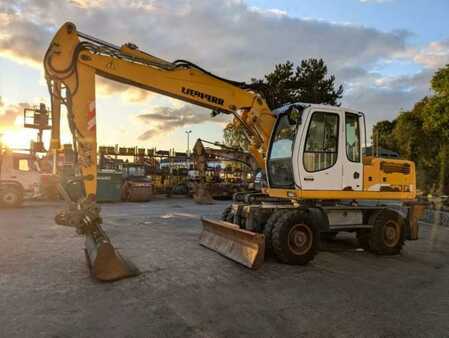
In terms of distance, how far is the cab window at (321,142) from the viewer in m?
7.79

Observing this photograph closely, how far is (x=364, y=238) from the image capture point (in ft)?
29.6

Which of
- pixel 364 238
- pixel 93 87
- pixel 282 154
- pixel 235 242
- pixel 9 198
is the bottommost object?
pixel 364 238

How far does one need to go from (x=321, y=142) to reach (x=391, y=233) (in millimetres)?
2925

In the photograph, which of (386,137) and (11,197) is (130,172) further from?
(386,137)

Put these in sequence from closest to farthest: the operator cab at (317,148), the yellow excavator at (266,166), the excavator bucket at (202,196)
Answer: the yellow excavator at (266,166)
the operator cab at (317,148)
the excavator bucket at (202,196)

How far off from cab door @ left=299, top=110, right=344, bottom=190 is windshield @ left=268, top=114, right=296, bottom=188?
0.28 metres

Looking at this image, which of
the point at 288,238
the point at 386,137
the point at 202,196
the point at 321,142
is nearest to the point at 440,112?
the point at 386,137

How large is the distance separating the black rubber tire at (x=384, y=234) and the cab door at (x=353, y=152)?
3.60 ft

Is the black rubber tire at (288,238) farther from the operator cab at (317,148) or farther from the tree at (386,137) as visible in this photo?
the tree at (386,137)

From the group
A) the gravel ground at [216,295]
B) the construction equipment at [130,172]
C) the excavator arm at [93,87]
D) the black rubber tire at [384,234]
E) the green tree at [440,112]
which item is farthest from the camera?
the construction equipment at [130,172]

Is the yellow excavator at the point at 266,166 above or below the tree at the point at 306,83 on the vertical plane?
below

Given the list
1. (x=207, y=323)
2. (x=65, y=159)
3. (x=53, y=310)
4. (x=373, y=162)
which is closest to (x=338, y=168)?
(x=373, y=162)

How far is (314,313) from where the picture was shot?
4.90 m

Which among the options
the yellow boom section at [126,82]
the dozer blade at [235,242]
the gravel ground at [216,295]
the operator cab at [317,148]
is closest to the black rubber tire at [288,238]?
the gravel ground at [216,295]
